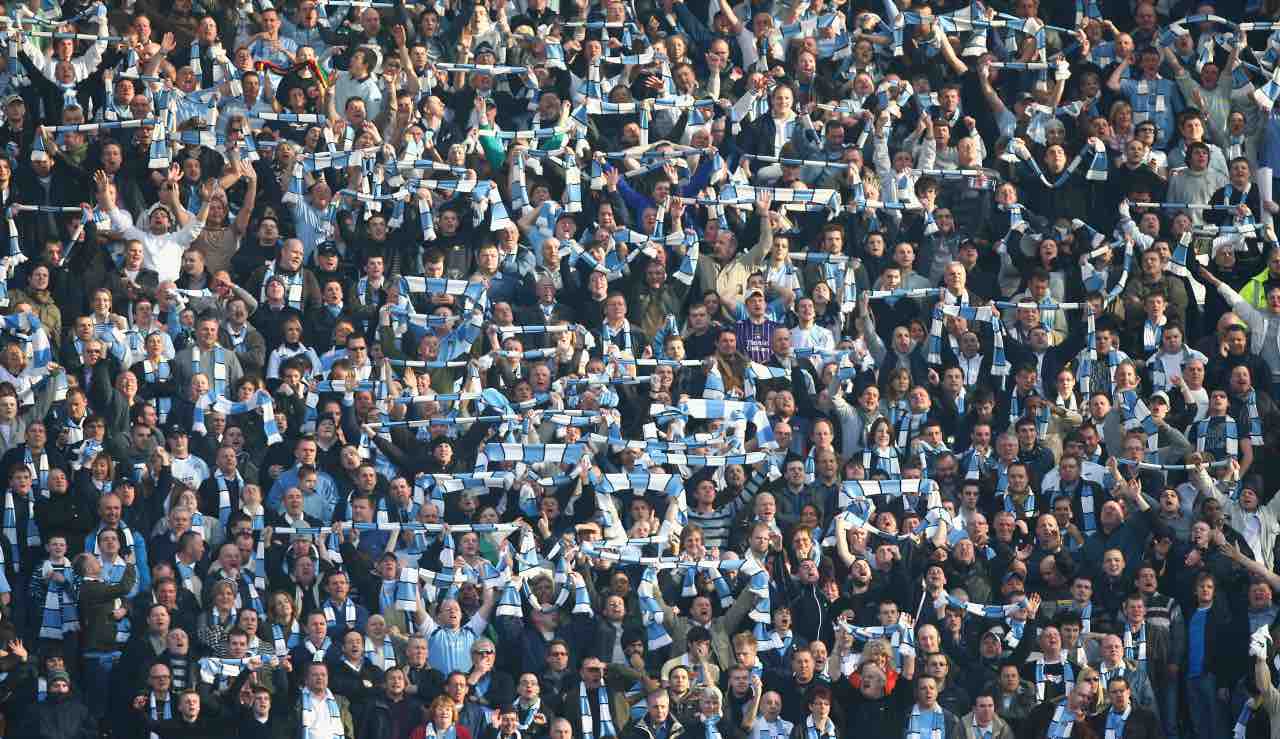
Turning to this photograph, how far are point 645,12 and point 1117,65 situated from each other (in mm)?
4016

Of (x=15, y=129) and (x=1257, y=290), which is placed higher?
(x=15, y=129)

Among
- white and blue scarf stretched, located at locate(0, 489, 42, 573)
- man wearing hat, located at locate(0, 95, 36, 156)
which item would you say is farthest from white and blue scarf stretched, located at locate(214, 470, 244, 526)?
man wearing hat, located at locate(0, 95, 36, 156)

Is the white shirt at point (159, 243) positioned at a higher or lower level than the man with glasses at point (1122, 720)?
higher

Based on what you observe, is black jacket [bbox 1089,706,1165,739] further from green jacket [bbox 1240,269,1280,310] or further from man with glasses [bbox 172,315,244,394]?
man with glasses [bbox 172,315,244,394]

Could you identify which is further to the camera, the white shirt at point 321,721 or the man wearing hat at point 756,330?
the man wearing hat at point 756,330

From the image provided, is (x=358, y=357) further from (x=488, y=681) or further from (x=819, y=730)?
(x=819, y=730)

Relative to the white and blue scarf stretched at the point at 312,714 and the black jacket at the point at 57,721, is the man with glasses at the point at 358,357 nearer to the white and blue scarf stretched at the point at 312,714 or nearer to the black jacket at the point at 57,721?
the white and blue scarf stretched at the point at 312,714

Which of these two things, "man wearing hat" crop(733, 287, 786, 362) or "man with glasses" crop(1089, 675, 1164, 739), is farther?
"man wearing hat" crop(733, 287, 786, 362)

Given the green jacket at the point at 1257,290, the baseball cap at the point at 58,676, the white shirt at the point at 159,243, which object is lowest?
the baseball cap at the point at 58,676

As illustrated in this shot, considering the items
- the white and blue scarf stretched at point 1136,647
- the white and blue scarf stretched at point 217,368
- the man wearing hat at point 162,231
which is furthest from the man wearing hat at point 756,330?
the man wearing hat at point 162,231

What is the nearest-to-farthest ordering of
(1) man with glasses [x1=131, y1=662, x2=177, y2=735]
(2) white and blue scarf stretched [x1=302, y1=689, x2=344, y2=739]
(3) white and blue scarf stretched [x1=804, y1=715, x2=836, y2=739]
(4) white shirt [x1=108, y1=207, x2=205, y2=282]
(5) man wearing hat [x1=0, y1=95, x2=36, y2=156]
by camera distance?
(1) man with glasses [x1=131, y1=662, x2=177, y2=735] < (2) white and blue scarf stretched [x1=302, y1=689, x2=344, y2=739] < (3) white and blue scarf stretched [x1=804, y1=715, x2=836, y2=739] < (4) white shirt [x1=108, y1=207, x2=205, y2=282] < (5) man wearing hat [x1=0, y1=95, x2=36, y2=156]

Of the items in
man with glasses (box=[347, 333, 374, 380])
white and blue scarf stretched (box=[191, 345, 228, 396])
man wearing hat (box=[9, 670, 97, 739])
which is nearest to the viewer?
man wearing hat (box=[9, 670, 97, 739])

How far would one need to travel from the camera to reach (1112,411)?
23.2 metres

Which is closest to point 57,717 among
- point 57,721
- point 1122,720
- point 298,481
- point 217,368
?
point 57,721
